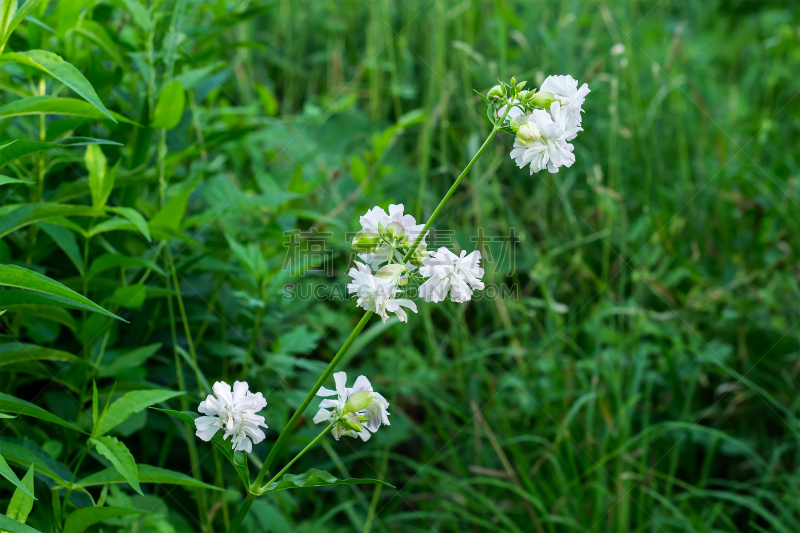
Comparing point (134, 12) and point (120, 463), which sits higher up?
point (134, 12)

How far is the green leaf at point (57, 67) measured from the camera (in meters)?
0.76

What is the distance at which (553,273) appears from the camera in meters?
1.73

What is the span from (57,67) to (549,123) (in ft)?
2.02

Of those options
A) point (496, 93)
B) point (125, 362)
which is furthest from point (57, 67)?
point (496, 93)

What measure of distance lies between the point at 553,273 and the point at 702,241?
553 mm

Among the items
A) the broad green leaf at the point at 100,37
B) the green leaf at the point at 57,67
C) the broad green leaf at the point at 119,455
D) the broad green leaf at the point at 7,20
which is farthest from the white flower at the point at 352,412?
the broad green leaf at the point at 100,37

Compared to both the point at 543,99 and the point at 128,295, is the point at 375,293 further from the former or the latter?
the point at 128,295

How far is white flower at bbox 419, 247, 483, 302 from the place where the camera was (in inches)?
27.0

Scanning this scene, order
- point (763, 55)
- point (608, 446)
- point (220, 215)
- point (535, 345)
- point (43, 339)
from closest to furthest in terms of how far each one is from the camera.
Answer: point (43, 339)
point (220, 215)
point (608, 446)
point (535, 345)
point (763, 55)

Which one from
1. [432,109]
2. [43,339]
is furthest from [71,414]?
[432,109]

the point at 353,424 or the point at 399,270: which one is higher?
the point at 399,270

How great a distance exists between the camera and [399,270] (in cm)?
68

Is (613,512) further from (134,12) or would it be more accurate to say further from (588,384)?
(134,12)

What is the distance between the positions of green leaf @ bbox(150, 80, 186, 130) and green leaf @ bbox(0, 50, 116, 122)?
10.4 inches
